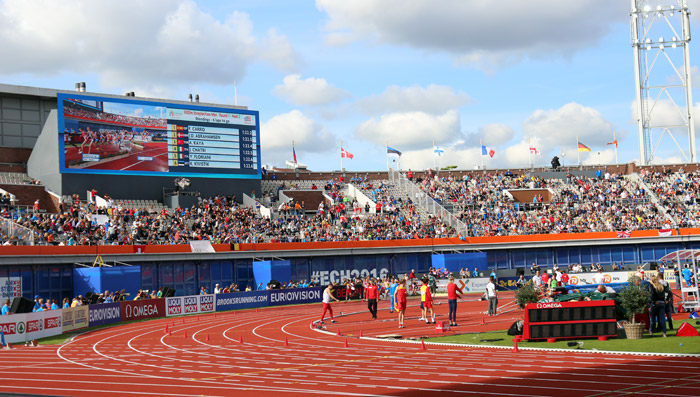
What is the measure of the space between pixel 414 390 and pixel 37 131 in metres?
48.4

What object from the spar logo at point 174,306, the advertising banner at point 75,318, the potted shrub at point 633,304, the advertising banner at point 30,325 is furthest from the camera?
the spar logo at point 174,306

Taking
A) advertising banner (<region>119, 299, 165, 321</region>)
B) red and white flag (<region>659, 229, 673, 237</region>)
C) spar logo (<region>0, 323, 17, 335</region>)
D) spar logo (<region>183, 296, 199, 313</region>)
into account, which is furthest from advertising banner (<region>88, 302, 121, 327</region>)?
red and white flag (<region>659, 229, 673, 237</region>)

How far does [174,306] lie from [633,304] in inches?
1005

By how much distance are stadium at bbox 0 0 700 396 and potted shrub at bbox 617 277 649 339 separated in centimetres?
22

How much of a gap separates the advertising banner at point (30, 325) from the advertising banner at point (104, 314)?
2834 millimetres

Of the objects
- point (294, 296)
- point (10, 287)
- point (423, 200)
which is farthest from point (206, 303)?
point (423, 200)

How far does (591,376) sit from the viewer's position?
1381 centimetres

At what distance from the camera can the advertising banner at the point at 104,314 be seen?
32531mm

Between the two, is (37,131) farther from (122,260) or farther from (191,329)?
(191,329)

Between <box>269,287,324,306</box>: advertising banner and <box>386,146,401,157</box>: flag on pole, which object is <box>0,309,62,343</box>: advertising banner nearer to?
<box>269,287,324,306</box>: advertising banner

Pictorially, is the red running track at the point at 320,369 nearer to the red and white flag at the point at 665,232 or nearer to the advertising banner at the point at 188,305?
the advertising banner at the point at 188,305

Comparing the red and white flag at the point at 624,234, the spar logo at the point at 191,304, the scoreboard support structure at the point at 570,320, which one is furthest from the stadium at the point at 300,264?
the red and white flag at the point at 624,234

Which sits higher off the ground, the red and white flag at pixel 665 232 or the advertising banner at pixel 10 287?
the red and white flag at pixel 665 232

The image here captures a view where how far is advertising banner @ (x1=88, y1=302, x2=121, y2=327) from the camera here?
3253 cm
